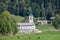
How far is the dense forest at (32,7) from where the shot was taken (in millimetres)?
84925

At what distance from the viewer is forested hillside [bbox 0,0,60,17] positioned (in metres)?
84.9

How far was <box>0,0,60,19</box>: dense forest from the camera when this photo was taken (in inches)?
3344

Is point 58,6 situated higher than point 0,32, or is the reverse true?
point 0,32

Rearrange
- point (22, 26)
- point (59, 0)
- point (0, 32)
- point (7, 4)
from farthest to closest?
point (59, 0), point (7, 4), point (22, 26), point (0, 32)

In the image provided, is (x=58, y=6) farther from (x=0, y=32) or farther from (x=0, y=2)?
(x=0, y=32)

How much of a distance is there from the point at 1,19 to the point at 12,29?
1.67m

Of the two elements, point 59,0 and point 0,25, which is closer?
point 0,25

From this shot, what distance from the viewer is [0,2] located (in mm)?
91062

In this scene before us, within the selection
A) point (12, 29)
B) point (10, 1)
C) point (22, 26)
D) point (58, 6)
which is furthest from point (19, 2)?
point (12, 29)

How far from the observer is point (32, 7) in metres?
89.5

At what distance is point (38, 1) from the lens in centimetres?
9275

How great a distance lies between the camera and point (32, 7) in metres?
89.5

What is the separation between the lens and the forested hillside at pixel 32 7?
84.9 m

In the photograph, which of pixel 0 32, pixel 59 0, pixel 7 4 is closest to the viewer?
pixel 0 32
